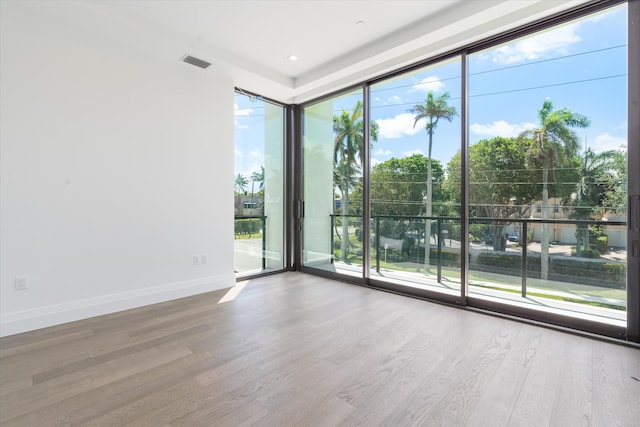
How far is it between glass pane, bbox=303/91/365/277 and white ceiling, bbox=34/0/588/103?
752mm

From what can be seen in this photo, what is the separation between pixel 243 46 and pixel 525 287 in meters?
3.86

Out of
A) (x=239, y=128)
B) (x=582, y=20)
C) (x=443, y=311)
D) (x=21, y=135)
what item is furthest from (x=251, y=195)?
(x=582, y=20)

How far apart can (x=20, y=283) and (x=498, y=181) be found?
4.45m

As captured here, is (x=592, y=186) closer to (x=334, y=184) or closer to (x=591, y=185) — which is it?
(x=591, y=185)

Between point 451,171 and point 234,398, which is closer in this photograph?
point 234,398

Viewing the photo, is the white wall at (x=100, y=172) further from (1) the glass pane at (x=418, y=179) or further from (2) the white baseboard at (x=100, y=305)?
(1) the glass pane at (x=418, y=179)

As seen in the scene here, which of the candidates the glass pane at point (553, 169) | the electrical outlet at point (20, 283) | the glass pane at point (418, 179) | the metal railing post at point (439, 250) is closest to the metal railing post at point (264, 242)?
the glass pane at point (418, 179)

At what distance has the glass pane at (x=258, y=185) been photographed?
450cm

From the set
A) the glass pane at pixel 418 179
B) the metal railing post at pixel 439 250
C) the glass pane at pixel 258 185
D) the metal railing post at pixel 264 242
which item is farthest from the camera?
the metal railing post at pixel 264 242

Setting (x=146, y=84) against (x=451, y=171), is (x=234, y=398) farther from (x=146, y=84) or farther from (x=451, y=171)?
(x=146, y=84)

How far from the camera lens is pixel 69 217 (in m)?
2.98

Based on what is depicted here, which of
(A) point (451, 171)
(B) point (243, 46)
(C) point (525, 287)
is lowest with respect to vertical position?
(C) point (525, 287)

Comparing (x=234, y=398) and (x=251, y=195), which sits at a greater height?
(x=251, y=195)

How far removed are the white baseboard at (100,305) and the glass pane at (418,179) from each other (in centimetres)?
223
